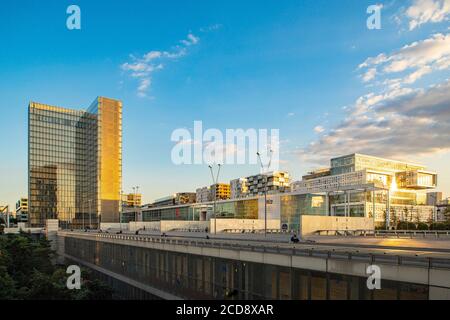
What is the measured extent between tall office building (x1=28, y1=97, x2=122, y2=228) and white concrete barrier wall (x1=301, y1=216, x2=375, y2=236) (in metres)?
119

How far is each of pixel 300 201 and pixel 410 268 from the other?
290ft

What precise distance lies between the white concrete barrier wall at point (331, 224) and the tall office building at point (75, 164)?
392 ft

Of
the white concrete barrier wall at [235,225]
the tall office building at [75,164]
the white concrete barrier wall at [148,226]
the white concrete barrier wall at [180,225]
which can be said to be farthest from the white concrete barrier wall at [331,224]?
the tall office building at [75,164]

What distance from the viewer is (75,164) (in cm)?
17000

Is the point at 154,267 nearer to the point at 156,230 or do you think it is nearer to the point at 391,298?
the point at 391,298

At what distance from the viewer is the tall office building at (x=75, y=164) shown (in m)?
157

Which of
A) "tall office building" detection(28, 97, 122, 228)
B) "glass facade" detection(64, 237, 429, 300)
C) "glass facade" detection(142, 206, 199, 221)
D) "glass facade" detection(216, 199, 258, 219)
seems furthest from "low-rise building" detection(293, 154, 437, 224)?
"tall office building" detection(28, 97, 122, 228)

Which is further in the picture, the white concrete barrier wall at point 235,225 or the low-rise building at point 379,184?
the low-rise building at point 379,184

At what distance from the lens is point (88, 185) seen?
547ft

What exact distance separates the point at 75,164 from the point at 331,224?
458 ft

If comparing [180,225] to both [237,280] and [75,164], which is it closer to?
[237,280]

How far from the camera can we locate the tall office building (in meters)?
157

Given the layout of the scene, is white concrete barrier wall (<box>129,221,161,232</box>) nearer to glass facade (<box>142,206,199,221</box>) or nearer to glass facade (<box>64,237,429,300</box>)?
glass facade (<box>64,237,429,300</box>)

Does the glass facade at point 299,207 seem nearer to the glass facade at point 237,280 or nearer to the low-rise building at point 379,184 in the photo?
the low-rise building at point 379,184
